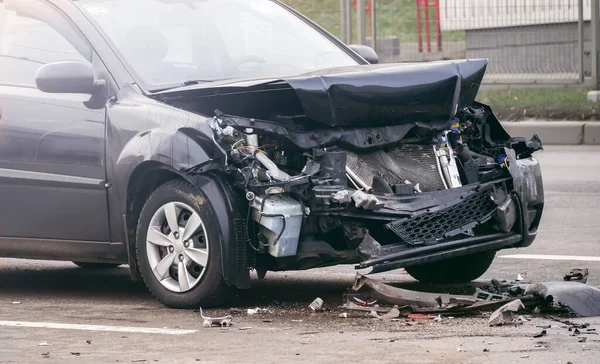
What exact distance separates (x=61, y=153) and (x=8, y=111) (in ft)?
1.50

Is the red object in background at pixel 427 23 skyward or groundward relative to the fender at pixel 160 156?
skyward

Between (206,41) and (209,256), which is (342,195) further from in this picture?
(206,41)

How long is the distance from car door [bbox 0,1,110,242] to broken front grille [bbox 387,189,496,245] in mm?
1647

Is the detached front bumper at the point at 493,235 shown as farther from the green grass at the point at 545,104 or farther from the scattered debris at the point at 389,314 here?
the green grass at the point at 545,104

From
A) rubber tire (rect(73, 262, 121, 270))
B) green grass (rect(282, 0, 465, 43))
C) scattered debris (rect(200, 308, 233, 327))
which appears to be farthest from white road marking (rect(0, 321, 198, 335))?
green grass (rect(282, 0, 465, 43))

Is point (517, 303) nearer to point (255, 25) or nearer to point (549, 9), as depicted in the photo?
point (255, 25)

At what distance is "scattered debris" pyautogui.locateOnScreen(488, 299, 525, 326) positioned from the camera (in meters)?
6.58

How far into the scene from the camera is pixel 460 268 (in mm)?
8055

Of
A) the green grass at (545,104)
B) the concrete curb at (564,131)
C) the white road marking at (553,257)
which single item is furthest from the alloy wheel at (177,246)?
the green grass at (545,104)

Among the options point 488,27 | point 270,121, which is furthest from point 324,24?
point 270,121

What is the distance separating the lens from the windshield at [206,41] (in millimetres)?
7910

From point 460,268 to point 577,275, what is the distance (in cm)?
65

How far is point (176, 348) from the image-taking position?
20.6 feet

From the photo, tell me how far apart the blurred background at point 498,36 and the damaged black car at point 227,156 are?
9.50m
